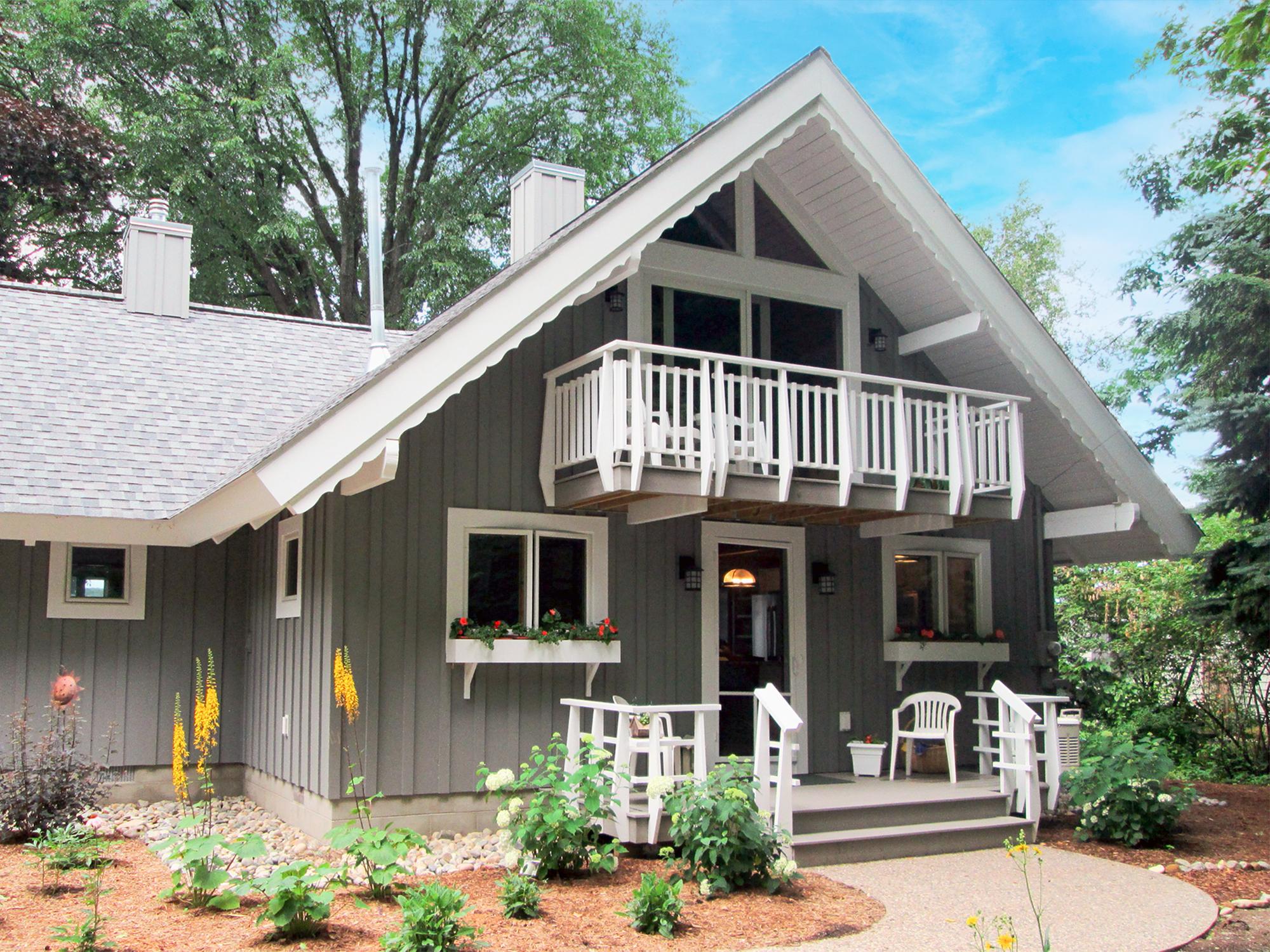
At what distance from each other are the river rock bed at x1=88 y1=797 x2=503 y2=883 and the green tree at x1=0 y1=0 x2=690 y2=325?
1175 centimetres

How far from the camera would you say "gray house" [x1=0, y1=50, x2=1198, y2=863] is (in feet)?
26.1

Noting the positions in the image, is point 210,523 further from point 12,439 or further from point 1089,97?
point 1089,97

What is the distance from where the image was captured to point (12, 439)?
9.05m

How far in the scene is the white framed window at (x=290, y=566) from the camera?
8539 mm

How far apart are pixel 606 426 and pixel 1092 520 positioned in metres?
5.31

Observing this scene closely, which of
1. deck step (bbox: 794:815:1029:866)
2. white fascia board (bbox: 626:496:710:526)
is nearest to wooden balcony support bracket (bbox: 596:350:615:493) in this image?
white fascia board (bbox: 626:496:710:526)

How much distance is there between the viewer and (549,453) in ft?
28.8

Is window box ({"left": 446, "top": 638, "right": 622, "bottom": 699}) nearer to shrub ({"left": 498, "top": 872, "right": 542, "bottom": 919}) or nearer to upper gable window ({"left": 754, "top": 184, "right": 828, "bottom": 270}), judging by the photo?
shrub ({"left": 498, "top": 872, "right": 542, "bottom": 919})

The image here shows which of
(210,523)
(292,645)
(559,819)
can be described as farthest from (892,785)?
(210,523)

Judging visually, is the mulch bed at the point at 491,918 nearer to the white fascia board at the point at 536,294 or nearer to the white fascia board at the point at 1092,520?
the white fascia board at the point at 536,294

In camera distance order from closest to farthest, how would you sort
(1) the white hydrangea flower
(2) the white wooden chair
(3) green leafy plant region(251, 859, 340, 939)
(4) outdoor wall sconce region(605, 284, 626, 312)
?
(3) green leafy plant region(251, 859, 340, 939) < (1) the white hydrangea flower < (2) the white wooden chair < (4) outdoor wall sconce region(605, 284, 626, 312)

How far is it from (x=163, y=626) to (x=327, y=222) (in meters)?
13.5

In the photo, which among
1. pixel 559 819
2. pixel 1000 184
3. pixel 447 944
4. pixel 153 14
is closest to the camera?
pixel 447 944

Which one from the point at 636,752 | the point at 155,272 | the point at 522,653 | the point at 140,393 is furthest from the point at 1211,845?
the point at 155,272
